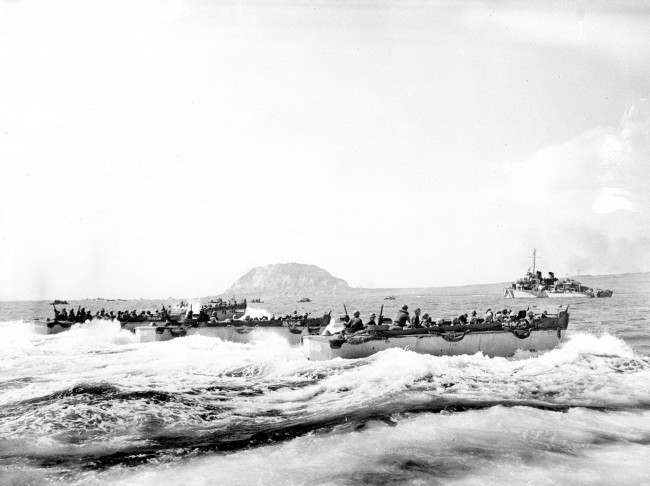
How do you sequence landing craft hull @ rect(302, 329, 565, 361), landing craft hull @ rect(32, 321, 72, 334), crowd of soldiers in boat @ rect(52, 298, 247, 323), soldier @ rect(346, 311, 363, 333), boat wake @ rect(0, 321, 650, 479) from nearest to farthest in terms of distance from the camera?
boat wake @ rect(0, 321, 650, 479), landing craft hull @ rect(302, 329, 565, 361), soldier @ rect(346, 311, 363, 333), crowd of soldiers in boat @ rect(52, 298, 247, 323), landing craft hull @ rect(32, 321, 72, 334)

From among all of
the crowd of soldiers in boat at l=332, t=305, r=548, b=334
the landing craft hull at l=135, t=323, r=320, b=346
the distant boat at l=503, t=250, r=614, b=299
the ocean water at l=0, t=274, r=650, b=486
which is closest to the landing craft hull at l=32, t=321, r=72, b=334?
the landing craft hull at l=135, t=323, r=320, b=346

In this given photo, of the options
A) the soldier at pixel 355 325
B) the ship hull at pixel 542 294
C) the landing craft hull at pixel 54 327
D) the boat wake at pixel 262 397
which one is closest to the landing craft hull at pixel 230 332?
the boat wake at pixel 262 397

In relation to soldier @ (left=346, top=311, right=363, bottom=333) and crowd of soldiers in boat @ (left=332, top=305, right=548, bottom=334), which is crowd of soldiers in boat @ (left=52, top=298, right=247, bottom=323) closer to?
soldier @ (left=346, top=311, right=363, bottom=333)

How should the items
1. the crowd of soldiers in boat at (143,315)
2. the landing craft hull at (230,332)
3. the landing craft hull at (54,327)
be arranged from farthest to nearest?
the landing craft hull at (54,327) → the crowd of soldiers in boat at (143,315) → the landing craft hull at (230,332)

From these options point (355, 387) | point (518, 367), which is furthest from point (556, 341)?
point (355, 387)

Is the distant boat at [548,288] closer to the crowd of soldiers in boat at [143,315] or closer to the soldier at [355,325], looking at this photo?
the crowd of soldiers in boat at [143,315]

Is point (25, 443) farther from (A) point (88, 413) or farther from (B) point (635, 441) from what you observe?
(B) point (635, 441)
